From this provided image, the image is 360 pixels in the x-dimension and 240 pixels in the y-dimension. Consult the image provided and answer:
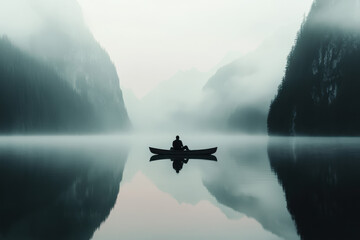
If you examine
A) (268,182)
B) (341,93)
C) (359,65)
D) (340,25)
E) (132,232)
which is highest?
(340,25)

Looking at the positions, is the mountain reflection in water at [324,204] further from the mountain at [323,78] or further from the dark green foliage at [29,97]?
the dark green foliage at [29,97]

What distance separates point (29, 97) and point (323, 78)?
379ft

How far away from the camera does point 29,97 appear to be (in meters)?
175

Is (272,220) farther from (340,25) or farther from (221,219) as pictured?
(340,25)

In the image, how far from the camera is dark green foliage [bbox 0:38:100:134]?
165 meters

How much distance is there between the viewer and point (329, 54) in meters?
156

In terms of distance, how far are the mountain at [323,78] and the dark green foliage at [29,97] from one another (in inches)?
3676

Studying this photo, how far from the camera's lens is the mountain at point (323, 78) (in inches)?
5768

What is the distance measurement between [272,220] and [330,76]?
488 ft

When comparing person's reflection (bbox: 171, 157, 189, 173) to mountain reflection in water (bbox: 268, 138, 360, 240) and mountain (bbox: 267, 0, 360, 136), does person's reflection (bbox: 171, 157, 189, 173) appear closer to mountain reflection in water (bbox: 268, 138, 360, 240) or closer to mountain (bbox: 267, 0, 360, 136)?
mountain reflection in water (bbox: 268, 138, 360, 240)

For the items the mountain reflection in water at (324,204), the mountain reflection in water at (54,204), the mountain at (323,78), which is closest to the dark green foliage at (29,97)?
the mountain at (323,78)

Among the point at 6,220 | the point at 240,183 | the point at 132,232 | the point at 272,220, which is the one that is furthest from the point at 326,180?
the point at 6,220

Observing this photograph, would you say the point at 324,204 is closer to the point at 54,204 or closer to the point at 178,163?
the point at 54,204

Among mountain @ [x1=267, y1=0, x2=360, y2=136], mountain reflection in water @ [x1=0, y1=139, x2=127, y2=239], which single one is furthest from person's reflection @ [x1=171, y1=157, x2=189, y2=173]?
mountain @ [x1=267, y1=0, x2=360, y2=136]
